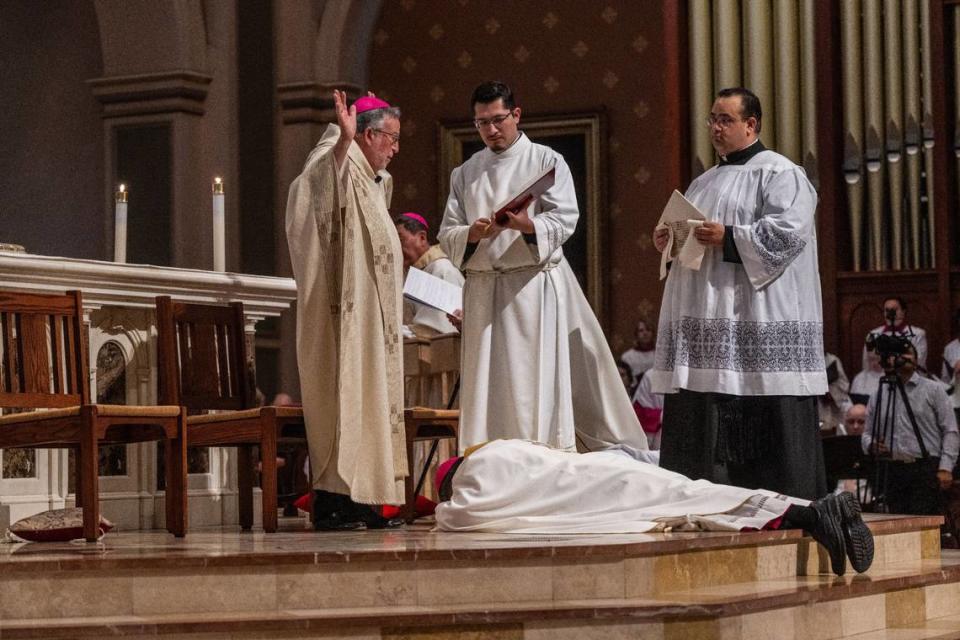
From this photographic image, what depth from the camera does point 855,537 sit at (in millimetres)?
5109

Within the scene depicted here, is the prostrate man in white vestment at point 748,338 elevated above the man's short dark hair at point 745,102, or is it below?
below

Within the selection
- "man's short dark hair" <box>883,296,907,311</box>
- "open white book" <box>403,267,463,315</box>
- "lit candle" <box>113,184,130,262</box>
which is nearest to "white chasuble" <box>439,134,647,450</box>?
"open white book" <box>403,267,463,315</box>

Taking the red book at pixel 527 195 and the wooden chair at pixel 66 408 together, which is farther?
the red book at pixel 527 195

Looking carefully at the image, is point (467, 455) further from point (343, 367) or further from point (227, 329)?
point (227, 329)

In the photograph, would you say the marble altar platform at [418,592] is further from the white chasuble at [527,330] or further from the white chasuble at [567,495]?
the white chasuble at [527,330]

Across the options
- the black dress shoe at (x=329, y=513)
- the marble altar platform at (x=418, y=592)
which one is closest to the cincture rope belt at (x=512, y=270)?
the black dress shoe at (x=329, y=513)

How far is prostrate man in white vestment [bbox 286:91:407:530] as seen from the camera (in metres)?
5.82

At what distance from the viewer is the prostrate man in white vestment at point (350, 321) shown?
5824 millimetres

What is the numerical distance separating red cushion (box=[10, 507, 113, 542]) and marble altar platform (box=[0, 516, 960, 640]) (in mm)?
348

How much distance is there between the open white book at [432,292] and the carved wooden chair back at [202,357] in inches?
32.6

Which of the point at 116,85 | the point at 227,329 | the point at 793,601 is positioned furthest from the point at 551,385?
the point at 116,85

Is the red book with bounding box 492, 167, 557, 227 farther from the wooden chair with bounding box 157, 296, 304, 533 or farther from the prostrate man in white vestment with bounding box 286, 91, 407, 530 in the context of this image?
the wooden chair with bounding box 157, 296, 304, 533

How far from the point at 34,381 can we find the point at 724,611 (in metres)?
2.46

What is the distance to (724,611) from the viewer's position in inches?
A: 175
